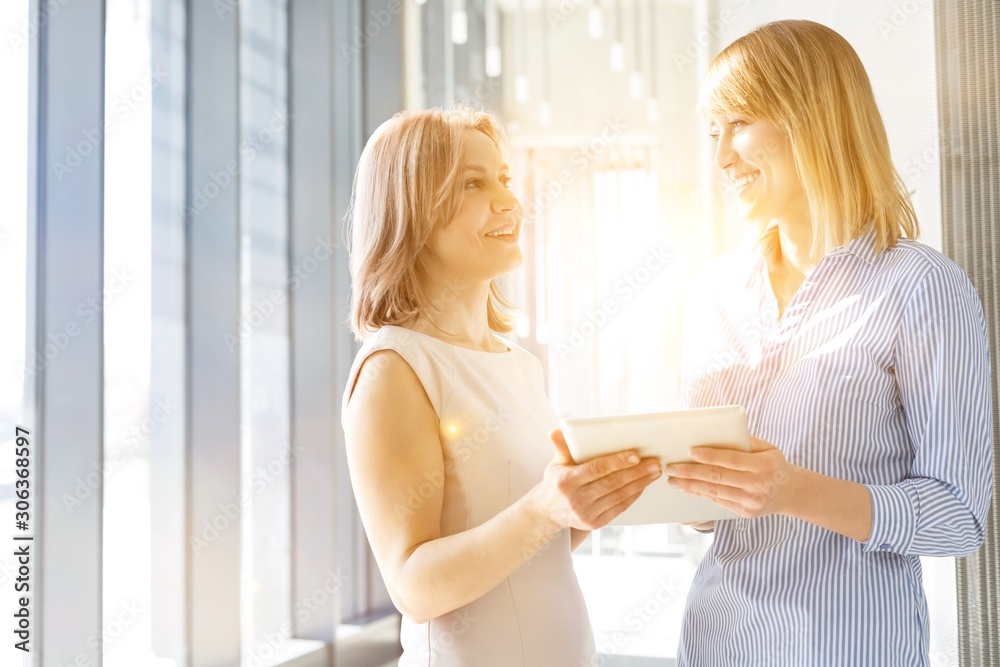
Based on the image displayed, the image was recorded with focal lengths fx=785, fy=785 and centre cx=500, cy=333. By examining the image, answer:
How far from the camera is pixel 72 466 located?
5.30 ft

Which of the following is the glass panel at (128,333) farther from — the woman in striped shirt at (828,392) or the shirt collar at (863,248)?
the shirt collar at (863,248)

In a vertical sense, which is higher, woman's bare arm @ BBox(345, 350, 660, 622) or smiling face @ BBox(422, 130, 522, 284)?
smiling face @ BBox(422, 130, 522, 284)

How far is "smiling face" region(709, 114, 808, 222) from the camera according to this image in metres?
1.37

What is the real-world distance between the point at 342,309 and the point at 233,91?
2.78 feet

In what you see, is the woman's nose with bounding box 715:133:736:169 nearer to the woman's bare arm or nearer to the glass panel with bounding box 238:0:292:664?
the woman's bare arm

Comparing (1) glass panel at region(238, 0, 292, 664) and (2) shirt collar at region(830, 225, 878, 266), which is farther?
(1) glass panel at region(238, 0, 292, 664)

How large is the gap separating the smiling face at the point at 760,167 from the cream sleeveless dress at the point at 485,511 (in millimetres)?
577

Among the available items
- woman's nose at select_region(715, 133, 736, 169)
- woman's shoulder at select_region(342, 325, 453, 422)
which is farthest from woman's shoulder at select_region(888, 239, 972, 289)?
woman's shoulder at select_region(342, 325, 453, 422)

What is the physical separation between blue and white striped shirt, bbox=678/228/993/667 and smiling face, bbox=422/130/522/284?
50 centimetres

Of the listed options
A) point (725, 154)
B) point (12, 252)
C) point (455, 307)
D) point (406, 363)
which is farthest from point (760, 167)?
point (12, 252)

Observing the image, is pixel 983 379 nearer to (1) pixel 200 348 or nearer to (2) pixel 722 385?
(2) pixel 722 385

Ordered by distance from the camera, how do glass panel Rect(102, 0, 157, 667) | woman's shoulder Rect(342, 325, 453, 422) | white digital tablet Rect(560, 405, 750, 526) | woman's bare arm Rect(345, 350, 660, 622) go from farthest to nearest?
glass panel Rect(102, 0, 157, 667) → woman's shoulder Rect(342, 325, 453, 422) → woman's bare arm Rect(345, 350, 660, 622) → white digital tablet Rect(560, 405, 750, 526)

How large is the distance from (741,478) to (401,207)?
2.48 ft

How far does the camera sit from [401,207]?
1.42 meters
